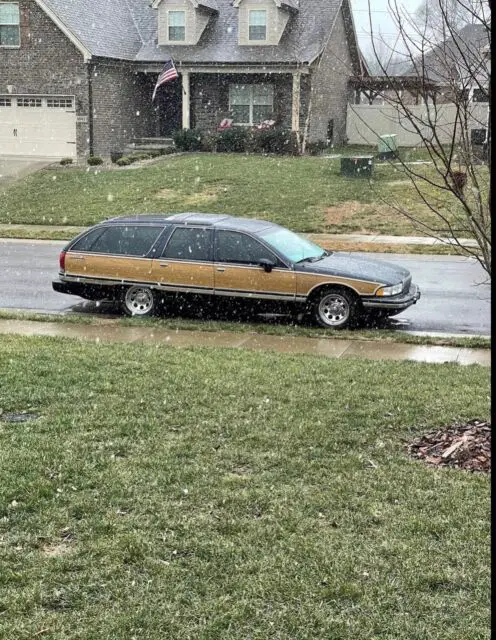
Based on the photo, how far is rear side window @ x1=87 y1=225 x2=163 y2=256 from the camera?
40.7 feet

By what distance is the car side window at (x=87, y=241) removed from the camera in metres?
12.6

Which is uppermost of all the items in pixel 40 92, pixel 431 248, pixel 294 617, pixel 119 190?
pixel 40 92

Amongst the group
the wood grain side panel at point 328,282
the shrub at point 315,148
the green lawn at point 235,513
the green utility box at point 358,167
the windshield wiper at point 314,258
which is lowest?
the green lawn at point 235,513

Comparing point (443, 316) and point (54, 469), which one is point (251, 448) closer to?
point (54, 469)

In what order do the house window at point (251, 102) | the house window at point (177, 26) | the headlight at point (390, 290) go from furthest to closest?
the house window at point (177, 26)
the house window at point (251, 102)
the headlight at point (390, 290)

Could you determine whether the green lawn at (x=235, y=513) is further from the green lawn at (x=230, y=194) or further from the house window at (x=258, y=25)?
the house window at (x=258, y=25)

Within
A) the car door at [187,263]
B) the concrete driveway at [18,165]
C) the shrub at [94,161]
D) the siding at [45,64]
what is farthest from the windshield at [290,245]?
the siding at [45,64]

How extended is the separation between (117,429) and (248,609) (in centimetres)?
277

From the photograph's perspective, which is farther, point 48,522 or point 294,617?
point 48,522

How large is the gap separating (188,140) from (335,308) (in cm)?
2326

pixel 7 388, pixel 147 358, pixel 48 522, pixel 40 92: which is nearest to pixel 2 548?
pixel 48 522

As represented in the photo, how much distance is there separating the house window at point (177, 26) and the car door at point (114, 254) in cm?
2446

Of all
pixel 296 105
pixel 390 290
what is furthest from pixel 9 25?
pixel 390 290

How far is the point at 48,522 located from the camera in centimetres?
467
